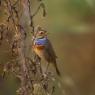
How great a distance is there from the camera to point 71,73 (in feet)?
12.4

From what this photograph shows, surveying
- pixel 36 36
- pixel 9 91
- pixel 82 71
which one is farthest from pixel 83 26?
pixel 36 36

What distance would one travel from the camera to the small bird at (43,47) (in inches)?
89.9

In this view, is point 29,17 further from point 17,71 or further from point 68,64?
point 68,64

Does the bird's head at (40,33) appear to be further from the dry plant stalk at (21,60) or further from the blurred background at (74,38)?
the blurred background at (74,38)

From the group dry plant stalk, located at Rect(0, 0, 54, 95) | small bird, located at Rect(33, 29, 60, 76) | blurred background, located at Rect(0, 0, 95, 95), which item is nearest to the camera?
dry plant stalk, located at Rect(0, 0, 54, 95)

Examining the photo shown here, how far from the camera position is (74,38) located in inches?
152

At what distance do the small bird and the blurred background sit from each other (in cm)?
105

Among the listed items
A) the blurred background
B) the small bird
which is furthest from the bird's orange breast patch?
the blurred background

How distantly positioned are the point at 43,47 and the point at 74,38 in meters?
1.43

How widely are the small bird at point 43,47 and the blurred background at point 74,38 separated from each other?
1.05m

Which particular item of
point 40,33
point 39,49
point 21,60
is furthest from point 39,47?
point 21,60

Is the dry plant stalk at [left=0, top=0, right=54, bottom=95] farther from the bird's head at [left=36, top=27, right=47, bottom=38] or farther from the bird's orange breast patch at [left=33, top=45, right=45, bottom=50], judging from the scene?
the bird's orange breast patch at [left=33, top=45, right=45, bottom=50]

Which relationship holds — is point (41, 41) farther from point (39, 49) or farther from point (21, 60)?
point (21, 60)

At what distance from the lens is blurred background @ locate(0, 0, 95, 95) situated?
370cm
